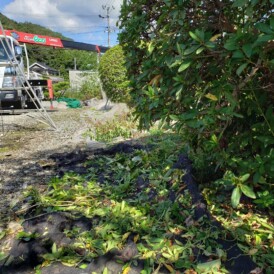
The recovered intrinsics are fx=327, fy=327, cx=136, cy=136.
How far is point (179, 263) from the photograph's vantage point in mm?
1815

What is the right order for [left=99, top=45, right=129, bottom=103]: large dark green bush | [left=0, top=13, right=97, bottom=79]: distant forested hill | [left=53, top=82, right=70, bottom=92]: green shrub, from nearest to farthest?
1. [left=99, top=45, right=129, bottom=103]: large dark green bush
2. [left=53, top=82, right=70, bottom=92]: green shrub
3. [left=0, top=13, right=97, bottom=79]: distant forested hill

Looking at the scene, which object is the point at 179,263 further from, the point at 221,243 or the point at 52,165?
the point at 52,165

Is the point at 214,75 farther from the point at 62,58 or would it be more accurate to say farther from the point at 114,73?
the point at 62,58

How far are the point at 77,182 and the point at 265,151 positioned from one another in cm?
204

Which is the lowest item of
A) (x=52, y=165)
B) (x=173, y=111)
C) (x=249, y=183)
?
(x=52, y=165)

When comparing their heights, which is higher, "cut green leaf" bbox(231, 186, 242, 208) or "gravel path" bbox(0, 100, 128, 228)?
"cut green leaf" bbox(231, 186, 242, 208)

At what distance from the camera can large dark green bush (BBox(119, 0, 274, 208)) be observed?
1.45 meters

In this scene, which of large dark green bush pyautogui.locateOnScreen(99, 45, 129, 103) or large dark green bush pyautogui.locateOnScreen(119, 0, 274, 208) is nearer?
large dark green bush pyautogui.locateOnScreen(119, 0, 274, 208)

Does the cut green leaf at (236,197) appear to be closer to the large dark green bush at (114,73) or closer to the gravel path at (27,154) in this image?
the gravel path at (27,154)

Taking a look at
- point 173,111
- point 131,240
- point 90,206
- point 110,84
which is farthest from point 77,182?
point 110,84

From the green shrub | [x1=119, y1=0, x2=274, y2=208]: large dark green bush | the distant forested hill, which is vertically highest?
the distant forested hill

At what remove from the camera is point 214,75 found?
5.99 ft

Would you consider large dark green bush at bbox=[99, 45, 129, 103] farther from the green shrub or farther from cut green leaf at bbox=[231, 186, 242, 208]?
the green shrub

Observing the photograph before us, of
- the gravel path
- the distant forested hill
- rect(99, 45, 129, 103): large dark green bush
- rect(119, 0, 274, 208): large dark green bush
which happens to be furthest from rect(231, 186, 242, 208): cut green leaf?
the distant forested hill
